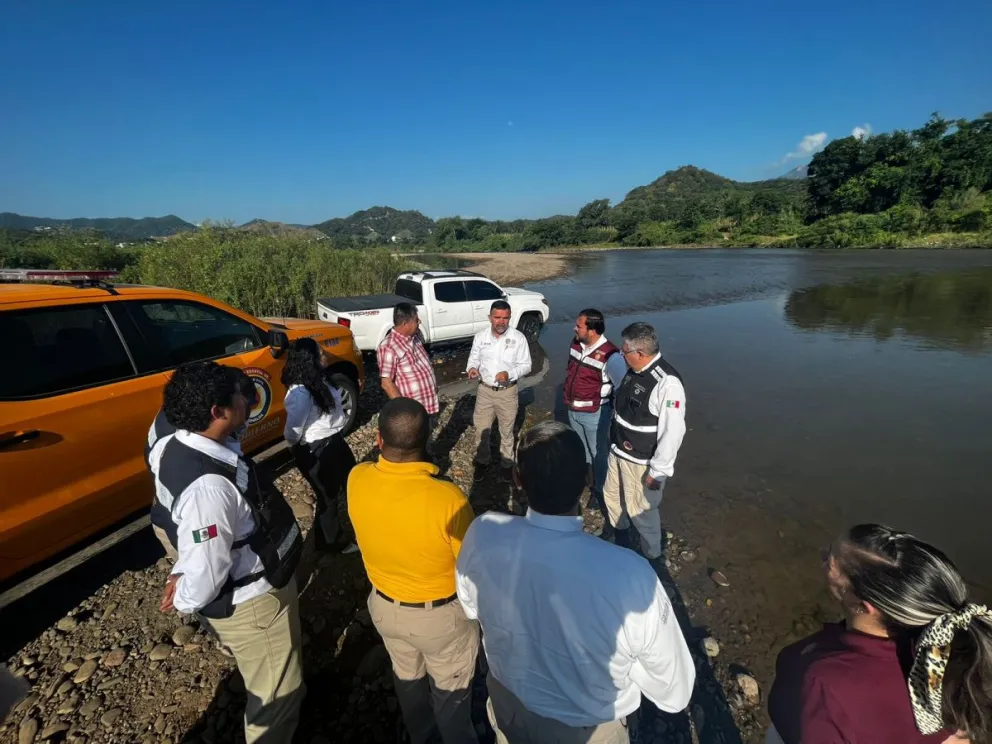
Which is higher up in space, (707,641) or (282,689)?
(282,689)

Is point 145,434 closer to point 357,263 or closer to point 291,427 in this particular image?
point 291,427

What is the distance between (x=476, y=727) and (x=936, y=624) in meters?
2.09

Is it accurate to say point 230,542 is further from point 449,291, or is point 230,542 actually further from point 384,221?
point 384,221

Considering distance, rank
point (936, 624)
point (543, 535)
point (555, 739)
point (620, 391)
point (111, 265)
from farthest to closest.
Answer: point (111, 265) < point (620, 391) < point (555, 739) < point (543, 535) < point (936, 624)

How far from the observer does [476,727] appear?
227 cm

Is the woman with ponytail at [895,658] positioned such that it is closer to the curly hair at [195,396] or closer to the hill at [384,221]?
the curly hair at [195,396]

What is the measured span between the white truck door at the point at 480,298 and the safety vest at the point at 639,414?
6152mm

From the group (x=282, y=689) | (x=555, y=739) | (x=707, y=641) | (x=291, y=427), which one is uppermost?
(x=291, y=427)

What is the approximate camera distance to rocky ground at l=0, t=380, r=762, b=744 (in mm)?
2229

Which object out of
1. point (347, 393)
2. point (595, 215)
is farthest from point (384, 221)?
point (347, 393)

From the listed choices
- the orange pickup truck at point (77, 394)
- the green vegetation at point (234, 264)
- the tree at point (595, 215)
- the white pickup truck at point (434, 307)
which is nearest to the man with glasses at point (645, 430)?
the orange pickup truck at point (77, 394)

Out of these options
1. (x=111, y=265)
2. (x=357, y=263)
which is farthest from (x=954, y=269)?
(x=111, y=265)

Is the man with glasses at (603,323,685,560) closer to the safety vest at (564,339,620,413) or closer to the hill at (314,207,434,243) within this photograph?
the safety vest at (564,339,620,413)

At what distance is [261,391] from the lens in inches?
156
